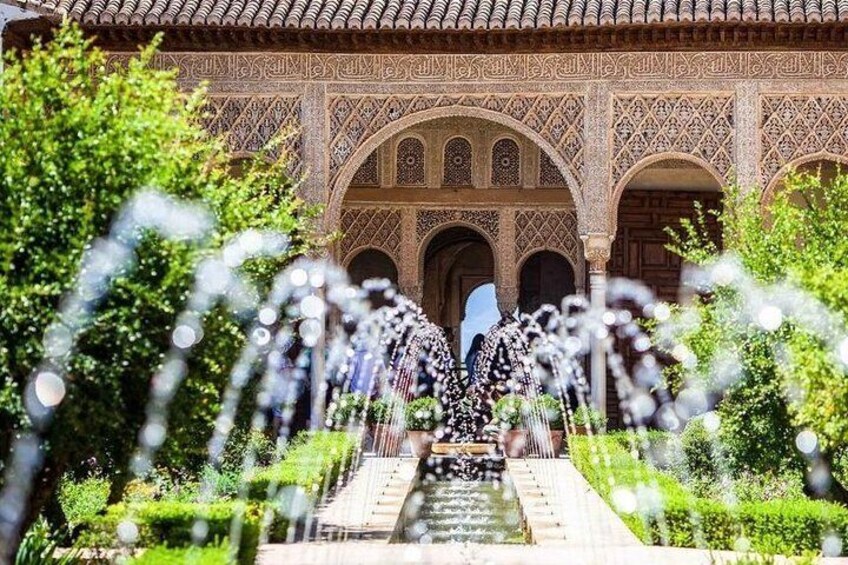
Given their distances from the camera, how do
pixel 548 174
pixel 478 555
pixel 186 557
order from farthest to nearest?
pixel 548 174, pixel 478 555, pixel 186 557

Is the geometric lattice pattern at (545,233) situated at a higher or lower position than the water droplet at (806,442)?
higher

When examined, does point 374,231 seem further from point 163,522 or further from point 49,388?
point 49,388

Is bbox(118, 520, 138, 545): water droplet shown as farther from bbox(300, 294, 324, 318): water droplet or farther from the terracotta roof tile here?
the terracotta roof tile

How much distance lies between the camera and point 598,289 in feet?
59.8

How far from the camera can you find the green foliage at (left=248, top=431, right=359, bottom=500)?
12.0m

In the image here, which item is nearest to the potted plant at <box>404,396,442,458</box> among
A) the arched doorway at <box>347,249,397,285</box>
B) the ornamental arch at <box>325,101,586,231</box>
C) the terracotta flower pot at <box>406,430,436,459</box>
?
the terracotta flower pot at <box>406,430,436,459</box>

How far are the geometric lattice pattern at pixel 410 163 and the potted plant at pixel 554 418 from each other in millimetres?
4162

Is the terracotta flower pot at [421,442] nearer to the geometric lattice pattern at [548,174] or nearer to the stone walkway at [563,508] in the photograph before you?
the stone walkway at [563,508]

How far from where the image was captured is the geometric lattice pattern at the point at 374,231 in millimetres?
20984

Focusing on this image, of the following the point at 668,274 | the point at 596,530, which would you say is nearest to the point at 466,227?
the point at 668,274

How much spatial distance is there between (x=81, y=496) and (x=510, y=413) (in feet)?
21.9

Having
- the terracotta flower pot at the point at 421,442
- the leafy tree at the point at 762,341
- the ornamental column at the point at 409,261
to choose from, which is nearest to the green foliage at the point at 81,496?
the leafy tree at the point at 762,341

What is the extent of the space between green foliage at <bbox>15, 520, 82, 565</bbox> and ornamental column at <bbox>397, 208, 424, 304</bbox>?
36.8ft

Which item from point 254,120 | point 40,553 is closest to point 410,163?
point 254,120
